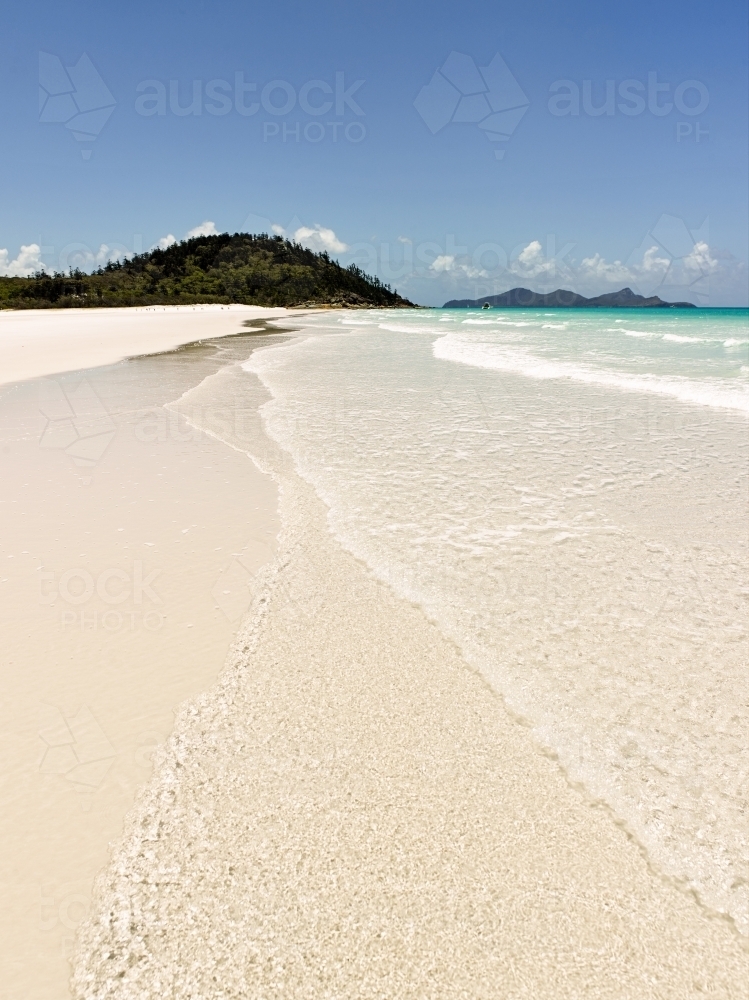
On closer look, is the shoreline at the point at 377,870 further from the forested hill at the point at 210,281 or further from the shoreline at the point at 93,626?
the forested hill at the point at 210,281

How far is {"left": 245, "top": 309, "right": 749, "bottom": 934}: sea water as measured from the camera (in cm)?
239

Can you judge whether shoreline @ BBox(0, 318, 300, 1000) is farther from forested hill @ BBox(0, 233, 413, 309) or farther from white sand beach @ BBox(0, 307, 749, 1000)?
forested hill @ BBox(0, 233, 413, 309)

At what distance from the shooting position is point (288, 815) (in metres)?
2.16

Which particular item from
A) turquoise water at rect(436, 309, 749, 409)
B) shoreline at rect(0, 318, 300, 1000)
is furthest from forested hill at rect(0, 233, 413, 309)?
shoreline at rect(0, 318, 300, 1000)

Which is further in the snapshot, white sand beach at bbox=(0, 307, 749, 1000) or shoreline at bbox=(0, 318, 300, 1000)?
shoreline at bbox=(0, 318, 300, 1000)

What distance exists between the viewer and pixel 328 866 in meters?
1.97

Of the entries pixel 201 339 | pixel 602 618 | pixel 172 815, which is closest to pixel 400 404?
pixel 602 618

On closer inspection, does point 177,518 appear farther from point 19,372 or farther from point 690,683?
point 19,372

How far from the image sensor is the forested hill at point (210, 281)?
93.9 m

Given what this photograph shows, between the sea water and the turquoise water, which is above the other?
the turquoise water

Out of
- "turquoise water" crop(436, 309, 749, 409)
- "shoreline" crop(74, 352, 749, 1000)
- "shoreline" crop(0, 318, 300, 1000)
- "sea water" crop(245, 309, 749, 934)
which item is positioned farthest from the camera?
"turquoise water" crop(436, 309, 749, 409)

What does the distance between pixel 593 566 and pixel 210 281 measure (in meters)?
143

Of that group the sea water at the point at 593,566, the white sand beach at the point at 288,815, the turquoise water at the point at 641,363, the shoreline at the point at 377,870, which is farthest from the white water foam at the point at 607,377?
the shoreline at the point at 377,870

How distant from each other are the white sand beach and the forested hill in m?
96.5
